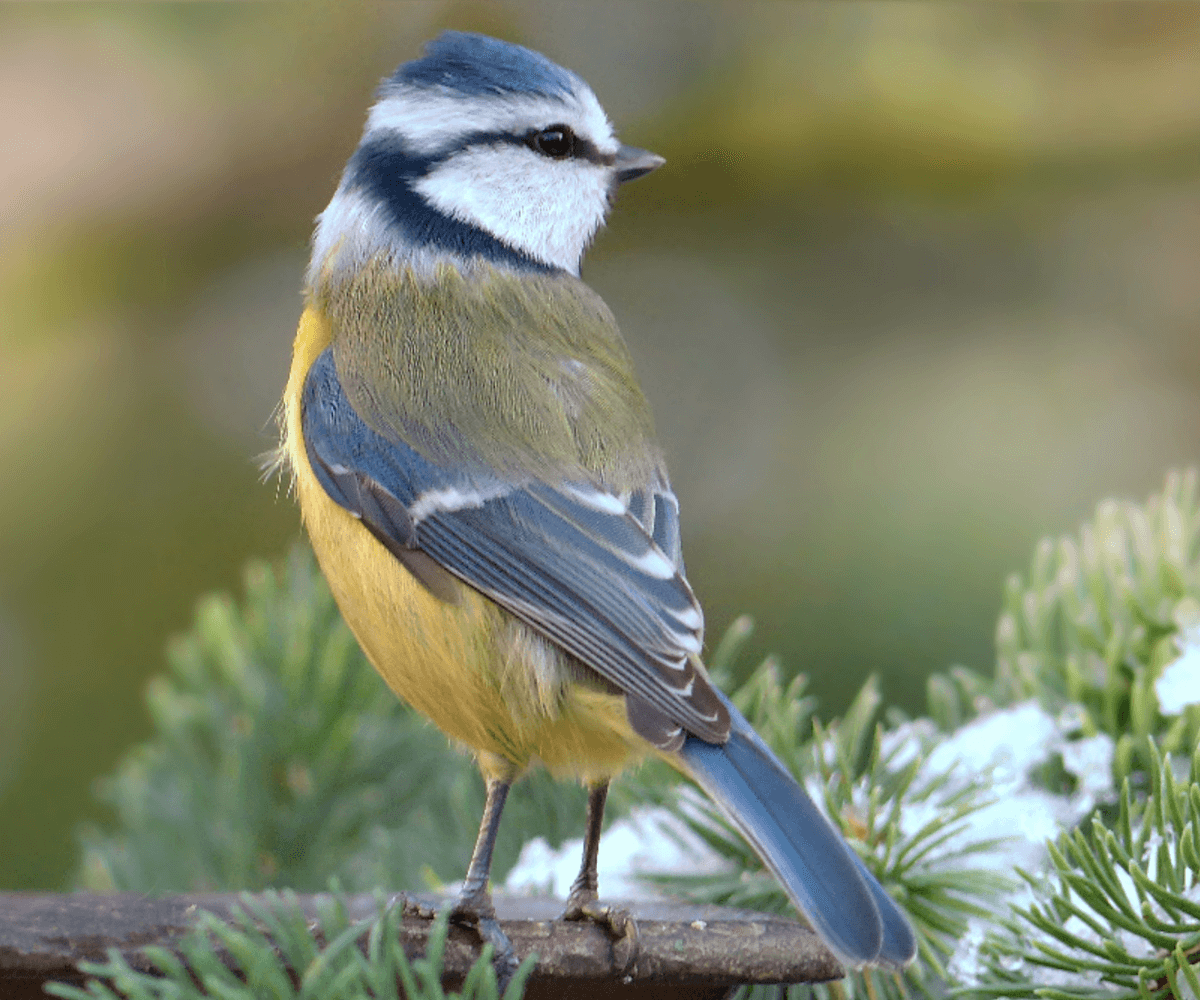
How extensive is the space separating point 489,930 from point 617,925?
0.17 feet

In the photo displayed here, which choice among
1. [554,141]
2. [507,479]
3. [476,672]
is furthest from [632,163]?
[476,672]

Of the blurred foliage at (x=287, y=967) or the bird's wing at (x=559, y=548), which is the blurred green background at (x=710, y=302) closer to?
the bird's wing at (x=559, y=548)

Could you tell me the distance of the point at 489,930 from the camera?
0.55 m

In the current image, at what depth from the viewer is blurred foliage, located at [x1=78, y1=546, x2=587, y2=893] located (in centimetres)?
83

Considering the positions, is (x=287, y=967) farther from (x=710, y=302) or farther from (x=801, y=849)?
(x=710, y=302)

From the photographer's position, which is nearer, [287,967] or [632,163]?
[287,967]

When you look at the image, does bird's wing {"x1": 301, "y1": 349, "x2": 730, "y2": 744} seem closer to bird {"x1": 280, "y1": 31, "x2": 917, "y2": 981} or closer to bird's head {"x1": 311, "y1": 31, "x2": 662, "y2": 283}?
bird {"x1": 280, "y1": 31, "x2": 917, "y2": 981}

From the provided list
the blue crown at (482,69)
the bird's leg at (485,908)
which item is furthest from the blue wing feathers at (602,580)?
the blue crown at (482,69)

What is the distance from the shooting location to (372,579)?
2.30ft

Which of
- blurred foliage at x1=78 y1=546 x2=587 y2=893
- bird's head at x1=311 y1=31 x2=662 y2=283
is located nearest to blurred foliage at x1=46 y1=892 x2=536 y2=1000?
blurred foliage at x1=78 y1=546 x2=587 y2=893

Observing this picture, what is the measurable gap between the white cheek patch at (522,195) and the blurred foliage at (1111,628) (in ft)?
1.19

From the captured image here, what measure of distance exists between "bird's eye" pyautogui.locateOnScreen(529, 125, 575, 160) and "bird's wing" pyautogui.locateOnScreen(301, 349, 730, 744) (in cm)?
24

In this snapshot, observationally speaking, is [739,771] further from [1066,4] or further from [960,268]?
[1066,4]

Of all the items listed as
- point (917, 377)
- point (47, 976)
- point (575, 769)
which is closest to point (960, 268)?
Result: point (917, 377)
